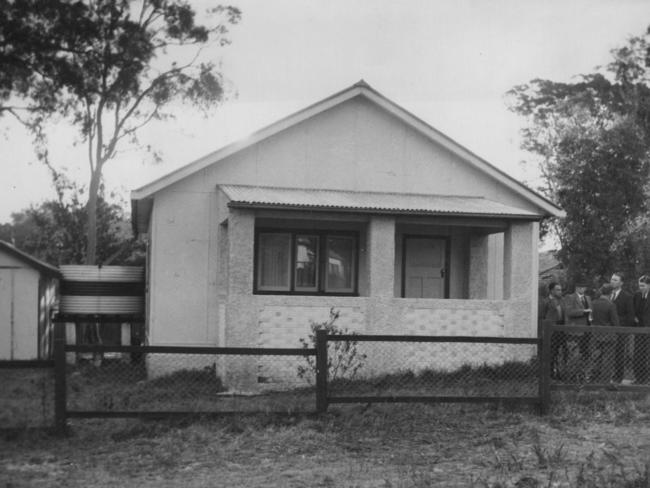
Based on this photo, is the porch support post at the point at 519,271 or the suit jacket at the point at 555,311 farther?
the porch support post at the point at 519,271

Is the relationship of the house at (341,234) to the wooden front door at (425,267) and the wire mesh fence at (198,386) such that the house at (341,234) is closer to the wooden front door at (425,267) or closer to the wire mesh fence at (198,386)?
the wooden front door at (425,267)

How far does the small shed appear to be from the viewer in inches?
819

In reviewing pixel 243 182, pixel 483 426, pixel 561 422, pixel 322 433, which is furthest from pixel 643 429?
pixel 243 182

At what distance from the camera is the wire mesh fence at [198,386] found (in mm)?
11742

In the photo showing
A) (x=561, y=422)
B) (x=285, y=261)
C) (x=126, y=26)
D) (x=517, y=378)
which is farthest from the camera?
(x=126, y=26)

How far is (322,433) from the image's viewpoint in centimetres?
1024

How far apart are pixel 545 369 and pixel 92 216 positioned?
26.1 meters

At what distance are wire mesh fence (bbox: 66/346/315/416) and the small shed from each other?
8.42 feet

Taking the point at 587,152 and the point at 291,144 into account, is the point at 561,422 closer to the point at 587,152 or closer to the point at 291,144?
the point at 291,144

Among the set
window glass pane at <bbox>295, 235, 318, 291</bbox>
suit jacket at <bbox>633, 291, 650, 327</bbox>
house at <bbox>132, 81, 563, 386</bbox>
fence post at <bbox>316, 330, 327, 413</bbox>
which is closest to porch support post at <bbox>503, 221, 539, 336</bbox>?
house at <bbox>132, 81, 563, 386</bbox>

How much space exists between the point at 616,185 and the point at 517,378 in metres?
22.4

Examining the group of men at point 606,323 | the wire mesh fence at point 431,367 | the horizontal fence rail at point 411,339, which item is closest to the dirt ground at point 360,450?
the horizontal fence rail at point 411,339

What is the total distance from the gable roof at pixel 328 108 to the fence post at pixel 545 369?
7499 millimetres

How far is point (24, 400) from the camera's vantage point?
41.6 feet
